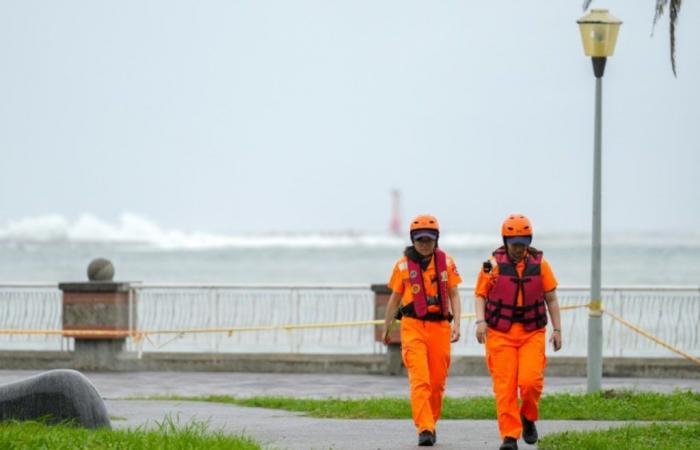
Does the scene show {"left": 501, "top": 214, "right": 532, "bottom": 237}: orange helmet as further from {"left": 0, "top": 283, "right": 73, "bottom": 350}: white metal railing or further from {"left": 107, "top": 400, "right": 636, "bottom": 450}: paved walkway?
{"left": 0, "top": 283, "right": 73, "bottom": 350}: white metal railing

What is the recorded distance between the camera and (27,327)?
76.7ft

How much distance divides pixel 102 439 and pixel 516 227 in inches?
136

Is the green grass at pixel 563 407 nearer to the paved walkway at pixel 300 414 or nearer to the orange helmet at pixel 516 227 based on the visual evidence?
the paved walkway at pixel 300 414

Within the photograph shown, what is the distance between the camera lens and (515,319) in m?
11.3

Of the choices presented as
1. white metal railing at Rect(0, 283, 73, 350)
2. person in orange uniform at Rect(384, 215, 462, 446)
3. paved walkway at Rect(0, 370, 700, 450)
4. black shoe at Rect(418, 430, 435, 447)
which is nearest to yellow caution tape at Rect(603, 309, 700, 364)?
paved walkway at Rect(0, 370, 700, 450)

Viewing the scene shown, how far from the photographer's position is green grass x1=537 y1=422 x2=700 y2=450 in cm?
1127

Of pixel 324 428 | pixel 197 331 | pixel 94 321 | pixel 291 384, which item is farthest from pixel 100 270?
pixel 324 428

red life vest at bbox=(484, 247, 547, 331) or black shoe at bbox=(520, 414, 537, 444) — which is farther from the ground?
red life vest at bbox=(484, 247, 547, 331)

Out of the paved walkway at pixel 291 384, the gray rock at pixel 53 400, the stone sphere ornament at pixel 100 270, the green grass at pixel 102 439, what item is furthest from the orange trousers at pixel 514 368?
the stone sphere ornament at pixel 100 270

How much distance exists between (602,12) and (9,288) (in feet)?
36.4

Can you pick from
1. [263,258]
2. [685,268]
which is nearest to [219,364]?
[685,268]

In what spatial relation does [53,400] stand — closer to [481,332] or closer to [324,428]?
[324,428]

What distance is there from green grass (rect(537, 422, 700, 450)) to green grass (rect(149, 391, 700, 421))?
5.33ft

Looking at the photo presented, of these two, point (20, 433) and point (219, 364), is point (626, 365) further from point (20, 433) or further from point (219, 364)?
point (20, 433)
